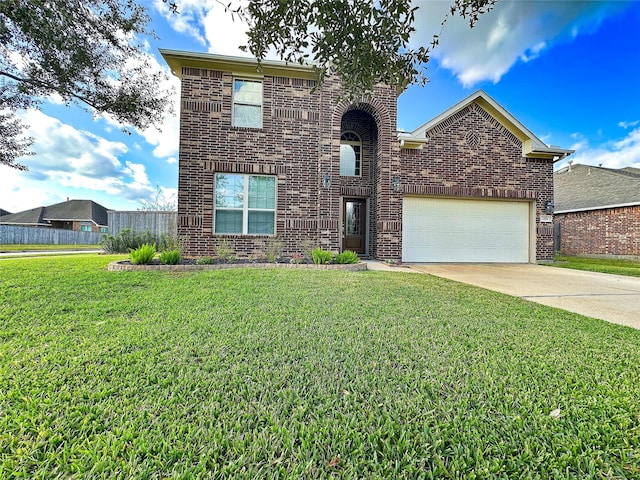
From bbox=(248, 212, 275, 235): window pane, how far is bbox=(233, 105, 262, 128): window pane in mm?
2708

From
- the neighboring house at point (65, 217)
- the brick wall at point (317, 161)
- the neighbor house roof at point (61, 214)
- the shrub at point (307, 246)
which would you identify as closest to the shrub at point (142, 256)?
the brick wall at point (317, 161)

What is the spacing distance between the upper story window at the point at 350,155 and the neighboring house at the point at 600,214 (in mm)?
12345

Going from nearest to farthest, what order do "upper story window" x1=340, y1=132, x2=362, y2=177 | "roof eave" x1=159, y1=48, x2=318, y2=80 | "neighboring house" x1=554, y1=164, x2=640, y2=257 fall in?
"roof eave" x1=159, y1=48, x2=318, y2=80 < "upper story window" x1=340, y1=132, x2=362, y2=177 < "neighboring house" x1=554, y1=164, x2=640, y2=257

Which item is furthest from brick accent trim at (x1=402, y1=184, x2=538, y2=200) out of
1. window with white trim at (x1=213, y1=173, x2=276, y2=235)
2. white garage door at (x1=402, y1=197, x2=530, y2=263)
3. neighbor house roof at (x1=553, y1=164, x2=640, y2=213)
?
neighbor house roof at (x1=553, y1=164, x2=640, y2=213)

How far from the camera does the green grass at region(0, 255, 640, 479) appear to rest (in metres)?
1.25

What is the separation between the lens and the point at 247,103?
866cm

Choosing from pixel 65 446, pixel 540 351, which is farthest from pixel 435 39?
pixel 65 446

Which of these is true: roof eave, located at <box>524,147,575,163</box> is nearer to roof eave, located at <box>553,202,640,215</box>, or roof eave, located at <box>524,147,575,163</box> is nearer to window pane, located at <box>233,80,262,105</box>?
roof eave, located at <box>553,202,640,215</box>

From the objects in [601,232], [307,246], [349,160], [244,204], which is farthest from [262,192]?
[601,232]

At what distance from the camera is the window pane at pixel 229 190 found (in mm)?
8500

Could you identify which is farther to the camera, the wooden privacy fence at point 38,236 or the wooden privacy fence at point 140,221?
the wooden privacy fence at point 38,236

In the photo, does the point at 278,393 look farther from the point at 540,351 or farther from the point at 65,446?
the point at 540,351

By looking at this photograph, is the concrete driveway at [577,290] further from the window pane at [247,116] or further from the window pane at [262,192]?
the window pane at [247,116]

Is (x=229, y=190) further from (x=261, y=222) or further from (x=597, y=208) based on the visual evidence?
(x=597, y=208)
